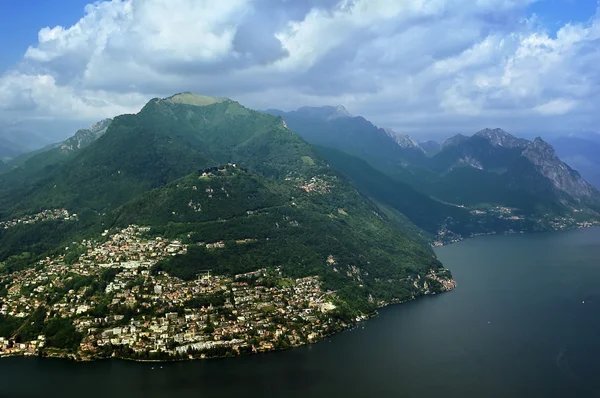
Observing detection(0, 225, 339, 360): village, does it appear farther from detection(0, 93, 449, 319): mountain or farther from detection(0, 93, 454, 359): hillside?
→ detection(0, 93, 449, 319): mountain

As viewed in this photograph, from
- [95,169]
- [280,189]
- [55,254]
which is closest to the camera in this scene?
[55,254]

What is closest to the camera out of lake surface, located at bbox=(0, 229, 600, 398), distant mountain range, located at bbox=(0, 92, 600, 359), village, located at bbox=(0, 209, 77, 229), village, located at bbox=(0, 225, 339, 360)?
lake surface, located at bbox=(0, 229, 600, 398)

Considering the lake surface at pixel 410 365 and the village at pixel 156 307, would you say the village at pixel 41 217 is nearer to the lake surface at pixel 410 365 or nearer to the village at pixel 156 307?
the village at pixel 156 307

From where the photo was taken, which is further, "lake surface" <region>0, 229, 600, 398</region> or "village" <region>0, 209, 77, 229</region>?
"village" <region>0, 209, 77, 229</region>

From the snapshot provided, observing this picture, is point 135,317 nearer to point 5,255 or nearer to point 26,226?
point 5,255

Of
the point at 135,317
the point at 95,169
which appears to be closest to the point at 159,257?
the point at 135,317

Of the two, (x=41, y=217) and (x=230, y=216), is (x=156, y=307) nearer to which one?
(x=230, y=216)

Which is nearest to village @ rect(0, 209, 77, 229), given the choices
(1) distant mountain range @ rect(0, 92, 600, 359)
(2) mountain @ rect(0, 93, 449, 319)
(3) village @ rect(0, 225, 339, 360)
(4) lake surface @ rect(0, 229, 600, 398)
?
(1) distant mountain range @ rect(0, 92, 600, 359)
